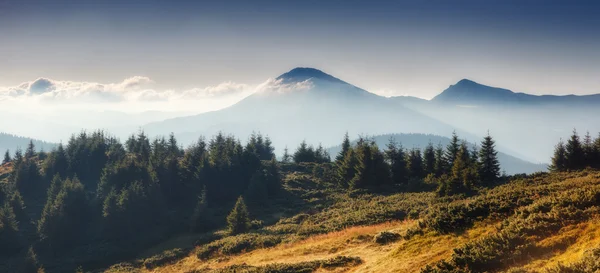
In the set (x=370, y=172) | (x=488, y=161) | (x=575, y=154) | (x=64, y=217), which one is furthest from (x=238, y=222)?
(x=575, y=154)

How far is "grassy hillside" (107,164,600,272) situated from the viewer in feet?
43.8

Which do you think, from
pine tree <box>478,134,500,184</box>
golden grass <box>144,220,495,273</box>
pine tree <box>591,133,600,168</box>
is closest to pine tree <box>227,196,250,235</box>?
golden grass <box>144,220,495,273</box>

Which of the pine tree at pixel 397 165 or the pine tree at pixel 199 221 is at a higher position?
the pine tree at pixel 397 165

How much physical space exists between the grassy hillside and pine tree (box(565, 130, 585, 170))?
1422 centimetres

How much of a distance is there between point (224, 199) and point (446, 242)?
60.1 m

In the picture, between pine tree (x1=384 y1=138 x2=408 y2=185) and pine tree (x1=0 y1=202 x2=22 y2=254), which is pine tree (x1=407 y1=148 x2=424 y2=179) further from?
pine tree (x1=0 y1=202 x2=22 y2=254)

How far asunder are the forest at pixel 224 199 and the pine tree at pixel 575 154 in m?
0.16

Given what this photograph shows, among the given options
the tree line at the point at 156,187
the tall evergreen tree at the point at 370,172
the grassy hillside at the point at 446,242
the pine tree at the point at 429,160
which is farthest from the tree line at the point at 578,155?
the tall evergreen tree at the point at 370,172

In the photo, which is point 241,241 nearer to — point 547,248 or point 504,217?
point 504,217

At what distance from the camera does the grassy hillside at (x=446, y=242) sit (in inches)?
525

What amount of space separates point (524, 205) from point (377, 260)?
30.6 ft

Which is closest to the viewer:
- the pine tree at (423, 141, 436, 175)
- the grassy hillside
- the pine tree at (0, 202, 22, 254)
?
the grassy hillside

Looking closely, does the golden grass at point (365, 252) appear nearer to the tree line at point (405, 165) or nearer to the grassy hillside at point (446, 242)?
the grassy hillside at point (446, 242)

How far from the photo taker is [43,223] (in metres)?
53.2
